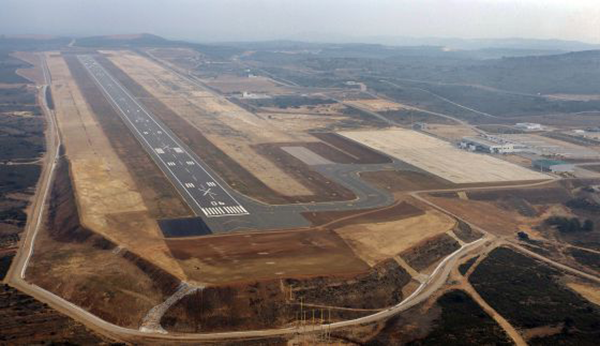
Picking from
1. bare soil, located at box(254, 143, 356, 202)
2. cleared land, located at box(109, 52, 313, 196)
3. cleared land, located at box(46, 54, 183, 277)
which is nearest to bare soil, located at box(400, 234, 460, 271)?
bare soil, located at box(254, 143, 356, 202)

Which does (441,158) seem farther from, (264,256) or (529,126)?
(264,256)

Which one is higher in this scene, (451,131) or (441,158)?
(441,158)

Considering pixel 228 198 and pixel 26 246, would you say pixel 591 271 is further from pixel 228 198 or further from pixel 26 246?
pixel 26 246

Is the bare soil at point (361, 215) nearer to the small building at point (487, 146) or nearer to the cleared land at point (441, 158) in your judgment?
the cleared land at point (441, 158)

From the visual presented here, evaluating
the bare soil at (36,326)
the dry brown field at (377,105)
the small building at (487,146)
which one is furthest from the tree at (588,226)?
the dry brown field at (377,105)

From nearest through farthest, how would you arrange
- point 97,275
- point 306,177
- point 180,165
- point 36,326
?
point 36,326 < point 97,275 < point 306,177 < point 180,165

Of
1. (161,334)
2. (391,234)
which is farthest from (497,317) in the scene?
(161,334)

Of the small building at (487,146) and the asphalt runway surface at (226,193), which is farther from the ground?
the asphalt runway surface at (226,193)
